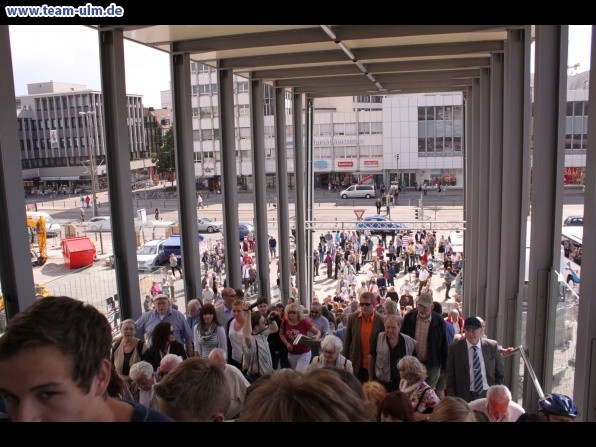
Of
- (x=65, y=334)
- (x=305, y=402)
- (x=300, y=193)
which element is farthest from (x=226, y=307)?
(x=300, y=193)

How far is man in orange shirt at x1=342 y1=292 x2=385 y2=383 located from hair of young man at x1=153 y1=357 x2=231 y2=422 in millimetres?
3492

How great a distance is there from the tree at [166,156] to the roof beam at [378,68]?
13.6 feet

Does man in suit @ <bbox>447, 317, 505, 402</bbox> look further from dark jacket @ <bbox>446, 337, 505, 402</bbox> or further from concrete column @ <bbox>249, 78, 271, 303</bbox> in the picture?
concrete column @ <bbox>249, 78, 271, 303</bbox>

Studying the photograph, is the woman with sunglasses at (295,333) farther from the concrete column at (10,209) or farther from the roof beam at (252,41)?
the roof beam at (252,41)

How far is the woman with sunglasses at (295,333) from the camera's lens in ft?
18.4

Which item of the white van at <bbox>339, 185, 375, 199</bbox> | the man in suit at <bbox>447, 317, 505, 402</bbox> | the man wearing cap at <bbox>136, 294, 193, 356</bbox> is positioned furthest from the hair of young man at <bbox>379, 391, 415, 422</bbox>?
the white van at <bbox>339, 185, 375, 199</bbox>

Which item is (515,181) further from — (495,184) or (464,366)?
(464,366)

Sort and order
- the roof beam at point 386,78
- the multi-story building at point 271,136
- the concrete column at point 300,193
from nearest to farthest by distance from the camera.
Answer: the multi-story building at point 271,136
the roof beam at point 386,78
the concrete column at point 300,193

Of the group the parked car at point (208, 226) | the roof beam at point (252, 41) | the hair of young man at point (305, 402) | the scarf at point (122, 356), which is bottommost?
the parked car at point (208, 226)

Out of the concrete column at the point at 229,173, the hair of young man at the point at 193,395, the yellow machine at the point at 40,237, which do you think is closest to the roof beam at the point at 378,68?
the concrete column at the point at 229,173

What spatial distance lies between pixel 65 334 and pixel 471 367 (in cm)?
430

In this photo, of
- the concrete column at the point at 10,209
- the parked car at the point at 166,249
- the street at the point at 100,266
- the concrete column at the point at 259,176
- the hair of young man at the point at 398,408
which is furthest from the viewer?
the parked car at the point at 166,249

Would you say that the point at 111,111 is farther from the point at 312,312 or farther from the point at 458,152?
the point at 458,152

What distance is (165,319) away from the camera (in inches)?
230
